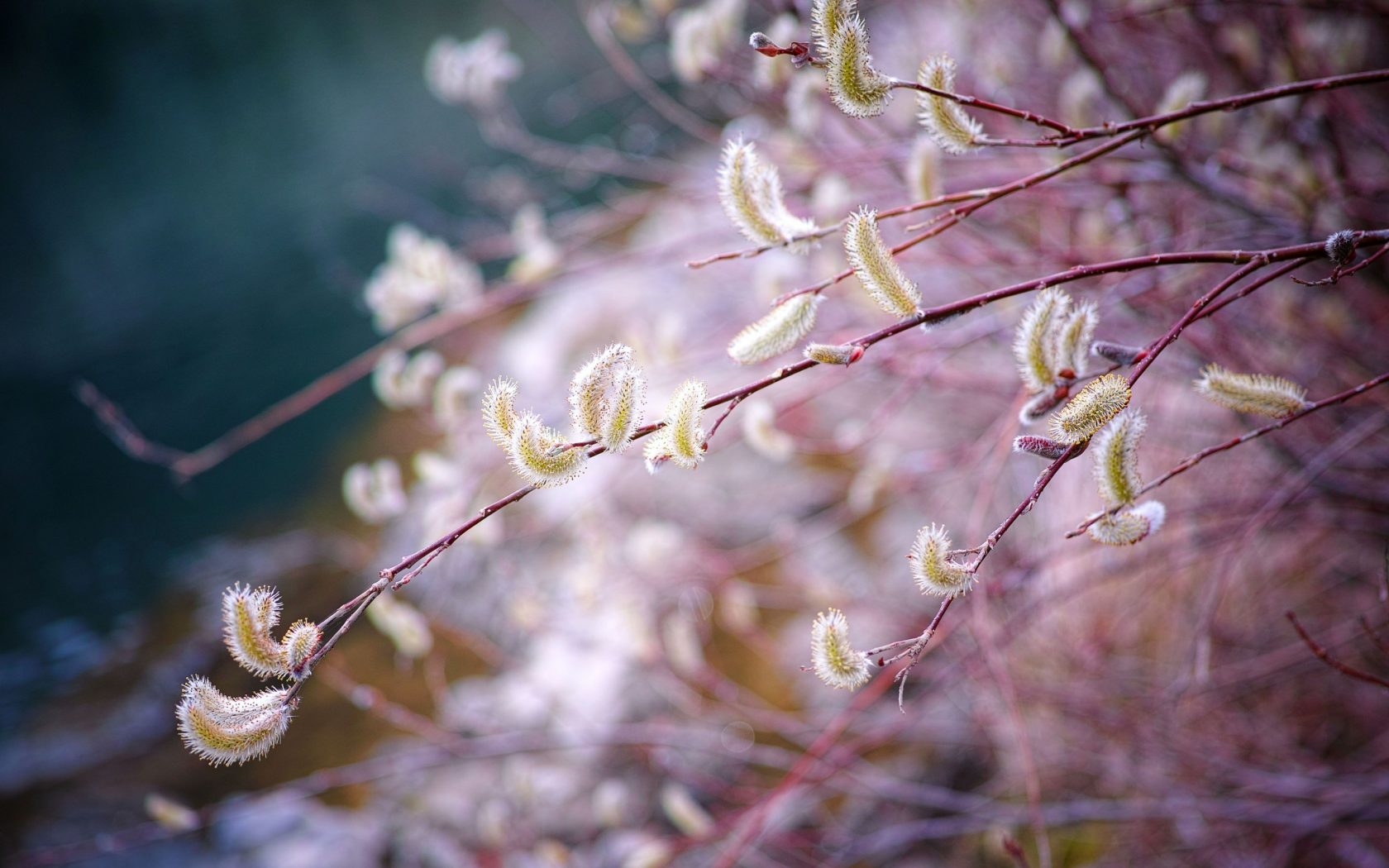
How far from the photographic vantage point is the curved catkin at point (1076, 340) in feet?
2.08

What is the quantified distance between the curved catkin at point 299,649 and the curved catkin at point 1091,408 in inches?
24.0

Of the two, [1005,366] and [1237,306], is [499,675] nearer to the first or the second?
[1005,366]

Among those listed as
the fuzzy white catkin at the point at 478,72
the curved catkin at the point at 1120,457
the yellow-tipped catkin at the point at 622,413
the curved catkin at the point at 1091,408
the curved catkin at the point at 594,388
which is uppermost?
the fuzzy white catkin at the point at 478,72

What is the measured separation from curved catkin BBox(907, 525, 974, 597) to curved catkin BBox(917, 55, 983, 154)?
0.35 meters

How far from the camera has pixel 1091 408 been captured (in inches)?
23.1

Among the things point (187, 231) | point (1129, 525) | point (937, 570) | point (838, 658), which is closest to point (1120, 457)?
point (1129, 525)

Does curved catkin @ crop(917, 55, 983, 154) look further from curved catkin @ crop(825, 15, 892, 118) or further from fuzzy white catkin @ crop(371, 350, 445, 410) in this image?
fuzzy white catkin @ crop(371, 350, 445, 410)

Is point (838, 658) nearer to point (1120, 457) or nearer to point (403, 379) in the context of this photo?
point (1120, 457)

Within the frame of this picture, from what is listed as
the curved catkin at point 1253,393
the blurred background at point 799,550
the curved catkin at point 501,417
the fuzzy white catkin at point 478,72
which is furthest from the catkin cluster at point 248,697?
the fuzzy white catkin at point 478,72

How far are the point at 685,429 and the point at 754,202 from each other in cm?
23

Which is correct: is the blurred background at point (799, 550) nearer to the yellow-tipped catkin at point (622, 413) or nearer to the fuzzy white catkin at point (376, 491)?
the fuzzy white catkin at point (376, 491)

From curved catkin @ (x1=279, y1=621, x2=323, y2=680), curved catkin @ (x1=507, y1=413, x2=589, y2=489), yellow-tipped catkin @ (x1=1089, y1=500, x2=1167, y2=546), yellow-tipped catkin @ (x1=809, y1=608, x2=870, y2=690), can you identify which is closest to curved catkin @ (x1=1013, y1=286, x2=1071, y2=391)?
yellow-tipped catkin @ (x1=1089, y1=500, x2=1167, y2=546)

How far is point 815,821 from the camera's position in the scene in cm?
207

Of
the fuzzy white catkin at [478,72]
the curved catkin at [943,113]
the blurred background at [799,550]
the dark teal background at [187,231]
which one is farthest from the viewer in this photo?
the dark teal background at [187,231]
